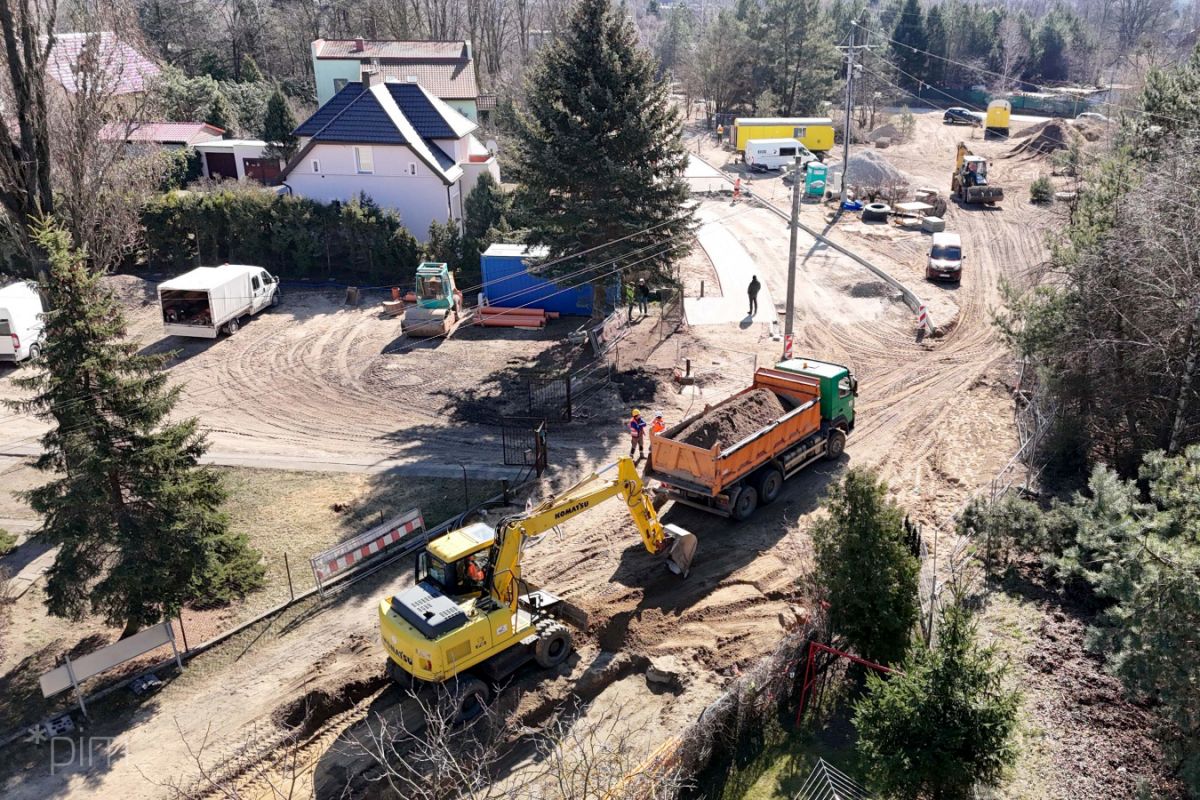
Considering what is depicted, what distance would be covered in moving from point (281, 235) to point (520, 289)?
1167cm

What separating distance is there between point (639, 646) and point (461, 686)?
354 cm

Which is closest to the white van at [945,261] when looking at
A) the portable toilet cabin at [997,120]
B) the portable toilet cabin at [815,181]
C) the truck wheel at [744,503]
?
the portable toilet cabin at [815,181]

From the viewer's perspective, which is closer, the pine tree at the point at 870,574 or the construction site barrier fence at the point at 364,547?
the pine tree at the point at 870,574

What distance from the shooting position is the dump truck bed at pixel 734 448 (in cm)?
1869

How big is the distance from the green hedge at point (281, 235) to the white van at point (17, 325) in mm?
9521

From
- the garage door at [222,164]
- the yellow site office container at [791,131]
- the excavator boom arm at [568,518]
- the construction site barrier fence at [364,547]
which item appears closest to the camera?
the excavator boom arm at [568,518]

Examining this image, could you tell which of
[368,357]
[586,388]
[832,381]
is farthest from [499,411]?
[832,381]

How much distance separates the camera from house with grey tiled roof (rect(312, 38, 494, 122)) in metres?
55.4

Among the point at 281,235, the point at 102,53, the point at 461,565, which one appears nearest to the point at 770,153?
the point at 281,235

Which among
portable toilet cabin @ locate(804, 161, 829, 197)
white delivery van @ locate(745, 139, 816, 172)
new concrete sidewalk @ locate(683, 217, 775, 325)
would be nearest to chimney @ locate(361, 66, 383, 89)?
new concrete sidewalk @ locate(683, 217, 775, 325)

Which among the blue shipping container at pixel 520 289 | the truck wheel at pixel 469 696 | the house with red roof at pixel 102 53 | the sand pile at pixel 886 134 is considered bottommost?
the truck wheel at pixel 469 696

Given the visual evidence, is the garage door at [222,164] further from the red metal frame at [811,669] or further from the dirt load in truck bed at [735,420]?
the red metal frame at [811,669]

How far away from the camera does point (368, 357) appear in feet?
99.3

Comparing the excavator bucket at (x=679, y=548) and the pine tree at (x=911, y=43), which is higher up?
the pine tree at (x=911, y=43)
